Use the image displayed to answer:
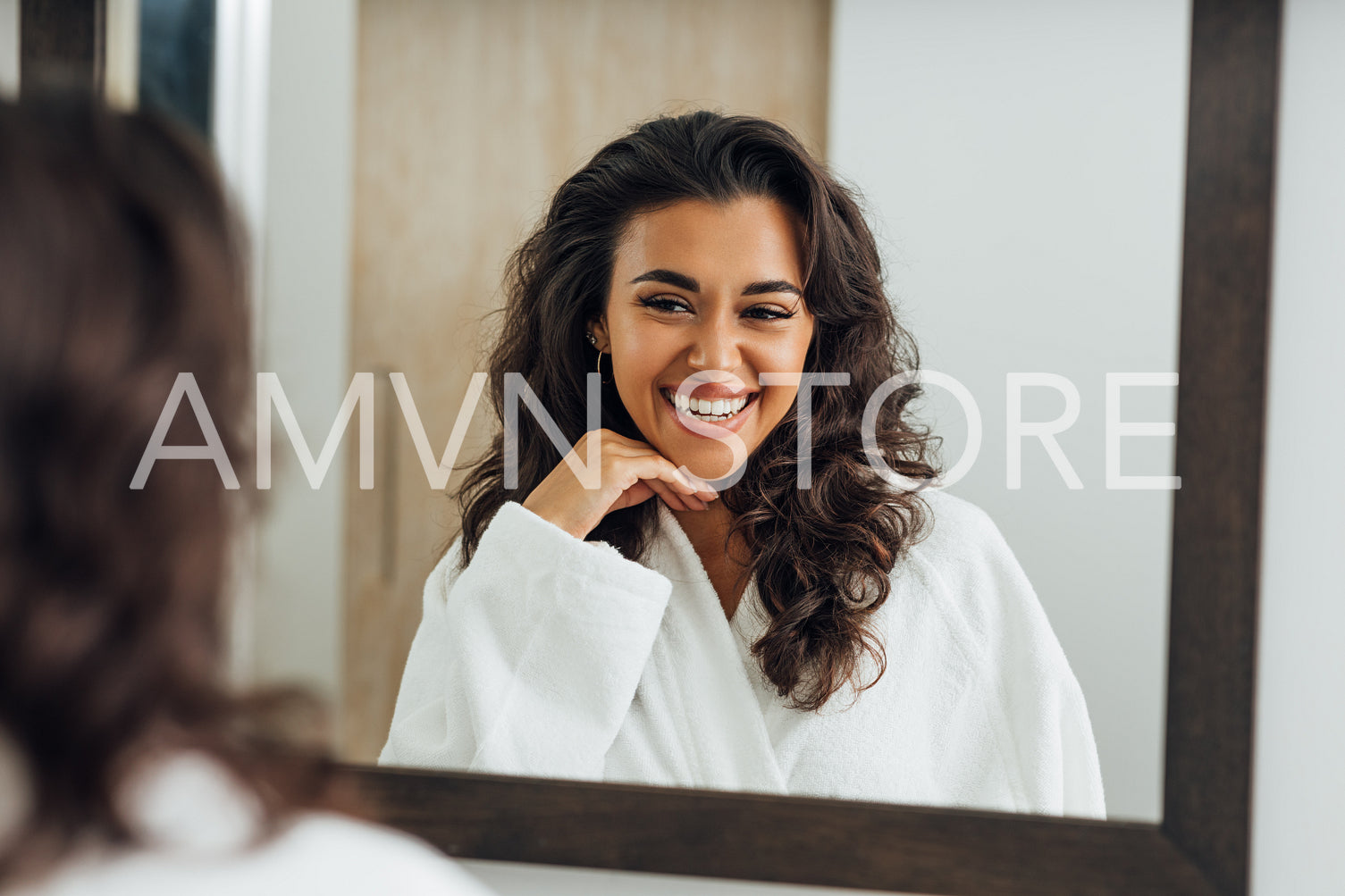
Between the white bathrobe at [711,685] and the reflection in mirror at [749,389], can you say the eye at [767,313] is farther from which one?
the white bathrobe at [711,685]

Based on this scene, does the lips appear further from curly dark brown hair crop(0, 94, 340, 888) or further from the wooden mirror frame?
curly dark brown hair crop(0, 94, 340, 888)

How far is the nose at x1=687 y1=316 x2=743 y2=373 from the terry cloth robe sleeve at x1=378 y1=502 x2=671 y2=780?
162 millimetres

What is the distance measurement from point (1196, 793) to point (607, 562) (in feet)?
1.44

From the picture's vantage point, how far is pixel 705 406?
0.75 metres

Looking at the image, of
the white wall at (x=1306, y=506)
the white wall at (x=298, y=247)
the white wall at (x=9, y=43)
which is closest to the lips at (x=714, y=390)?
the white wall at (x=298, y=247)

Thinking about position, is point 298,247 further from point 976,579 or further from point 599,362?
point 976,579

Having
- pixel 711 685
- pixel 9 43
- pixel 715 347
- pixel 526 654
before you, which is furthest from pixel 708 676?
pixel 9 43

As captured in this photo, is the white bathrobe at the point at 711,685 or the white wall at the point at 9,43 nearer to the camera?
the white bathrobe at the point at 711,685

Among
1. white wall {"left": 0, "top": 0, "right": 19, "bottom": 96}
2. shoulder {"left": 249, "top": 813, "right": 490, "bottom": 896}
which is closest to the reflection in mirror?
white wall {"left": 0, "top": 0, "right": 19, "bottom": 96}

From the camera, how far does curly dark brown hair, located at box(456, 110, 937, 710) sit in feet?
2.37

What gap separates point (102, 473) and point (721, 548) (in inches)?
19.0

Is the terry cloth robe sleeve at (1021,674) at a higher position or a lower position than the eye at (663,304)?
lower

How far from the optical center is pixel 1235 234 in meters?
0.67

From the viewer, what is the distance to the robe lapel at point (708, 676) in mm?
714
